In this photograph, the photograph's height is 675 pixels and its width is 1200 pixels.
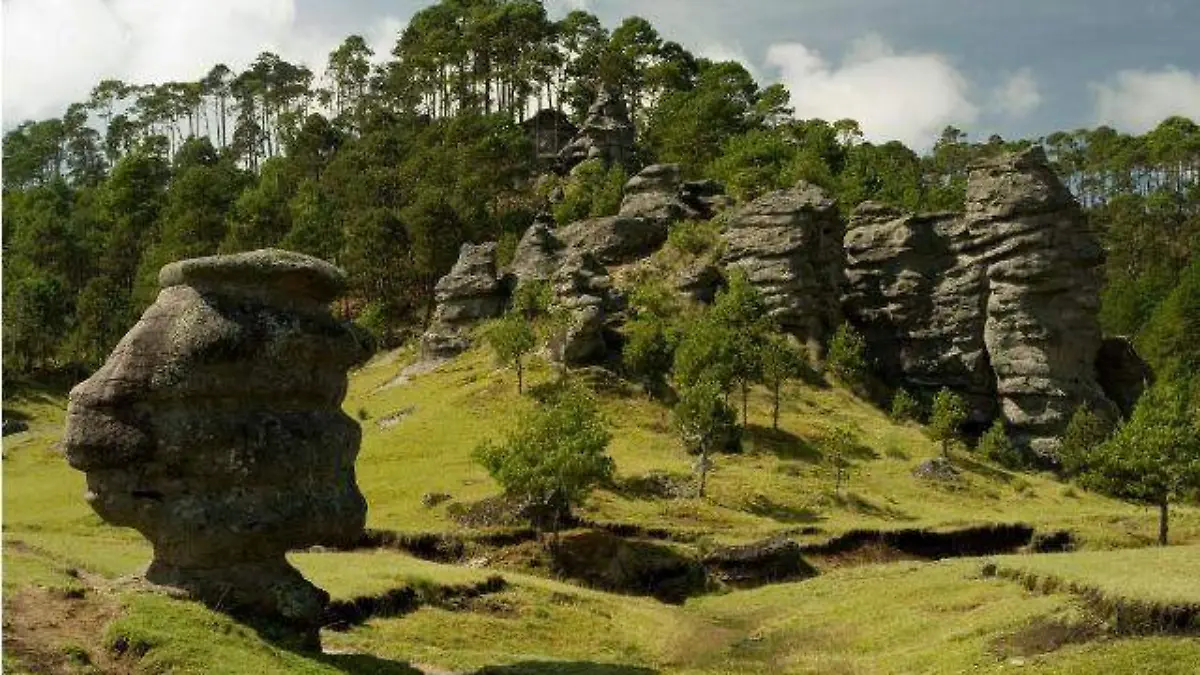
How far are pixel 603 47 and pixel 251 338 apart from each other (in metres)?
141

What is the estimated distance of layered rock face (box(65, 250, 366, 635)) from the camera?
30234mm

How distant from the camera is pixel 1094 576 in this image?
38.1 metres

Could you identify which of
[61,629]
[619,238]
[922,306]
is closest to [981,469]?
[922,306]

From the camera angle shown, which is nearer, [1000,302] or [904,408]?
[904,408]

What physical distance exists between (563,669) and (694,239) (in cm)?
7694

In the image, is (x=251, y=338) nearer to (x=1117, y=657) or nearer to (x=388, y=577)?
(x=388, y=577)

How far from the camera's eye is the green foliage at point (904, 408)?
92.1 m

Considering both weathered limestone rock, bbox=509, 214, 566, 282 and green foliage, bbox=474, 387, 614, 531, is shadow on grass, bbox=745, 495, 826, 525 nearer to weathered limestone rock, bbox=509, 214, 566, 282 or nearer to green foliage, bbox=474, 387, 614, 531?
green foliage, bbox=474, 387, 614, 531

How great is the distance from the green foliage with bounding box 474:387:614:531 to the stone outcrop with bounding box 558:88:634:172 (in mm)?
86650

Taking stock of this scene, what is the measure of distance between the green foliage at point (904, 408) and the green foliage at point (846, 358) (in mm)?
3921

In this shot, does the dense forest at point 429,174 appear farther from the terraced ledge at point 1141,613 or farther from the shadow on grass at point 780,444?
the terraced ledge at point 1141,613

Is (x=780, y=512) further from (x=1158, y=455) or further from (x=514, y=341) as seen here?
(x=514, y=341)

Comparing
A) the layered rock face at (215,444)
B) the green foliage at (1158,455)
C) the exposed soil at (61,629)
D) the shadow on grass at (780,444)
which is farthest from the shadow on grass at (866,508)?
the exposed soil at (61,629)

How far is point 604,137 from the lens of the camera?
146 m
